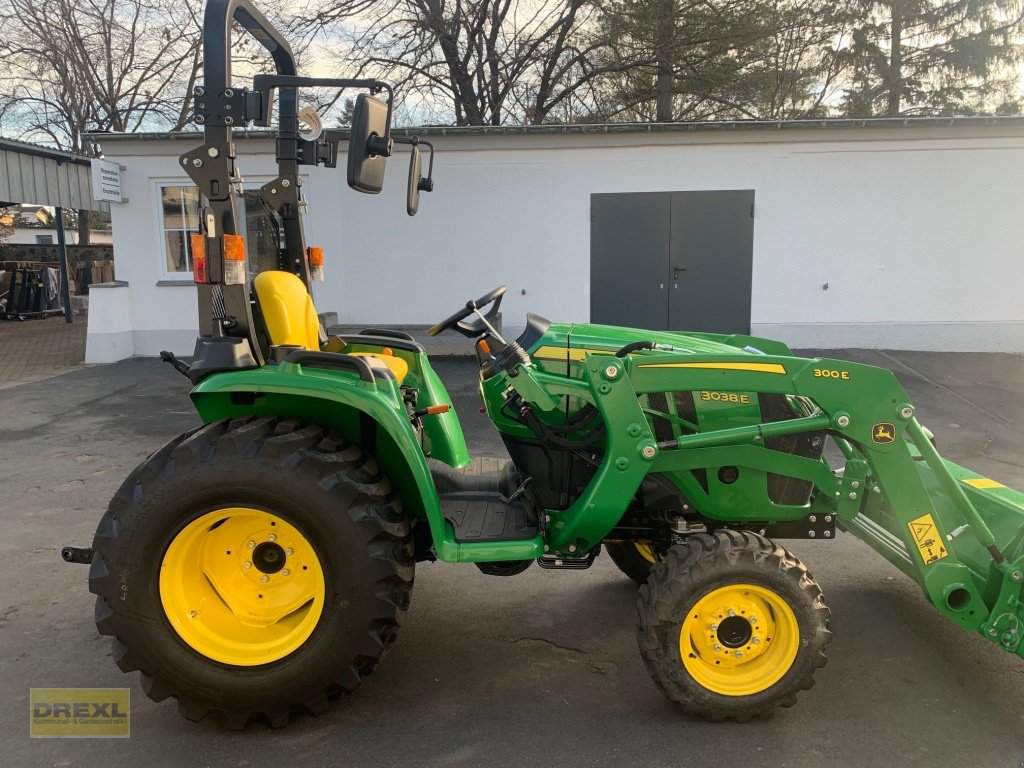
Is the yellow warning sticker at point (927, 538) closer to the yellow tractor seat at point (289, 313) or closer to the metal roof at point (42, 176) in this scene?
the yellow tractor seat at point (289, 313)

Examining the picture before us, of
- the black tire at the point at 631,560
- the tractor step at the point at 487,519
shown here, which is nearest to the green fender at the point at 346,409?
the tractor step at the point at 487,519

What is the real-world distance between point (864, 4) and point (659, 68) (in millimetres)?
4825

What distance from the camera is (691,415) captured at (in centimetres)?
294

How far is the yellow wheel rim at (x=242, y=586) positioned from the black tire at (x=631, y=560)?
1.64 m

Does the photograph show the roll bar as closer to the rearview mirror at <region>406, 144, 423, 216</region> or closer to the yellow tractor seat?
the yellow tractor seat

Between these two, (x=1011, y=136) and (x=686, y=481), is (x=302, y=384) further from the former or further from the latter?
(x=1011, y=136)

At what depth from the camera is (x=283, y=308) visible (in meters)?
3.32

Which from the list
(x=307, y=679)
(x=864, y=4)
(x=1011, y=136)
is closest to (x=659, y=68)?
(x=864, y=4)

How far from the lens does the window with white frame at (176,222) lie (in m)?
10.9

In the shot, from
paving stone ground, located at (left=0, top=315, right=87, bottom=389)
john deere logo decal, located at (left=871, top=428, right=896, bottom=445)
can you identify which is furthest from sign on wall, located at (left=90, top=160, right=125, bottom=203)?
john deere logo decal, located at (left=871, top=428, right=896, bottom=445)

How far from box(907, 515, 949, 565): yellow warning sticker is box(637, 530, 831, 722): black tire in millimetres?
441

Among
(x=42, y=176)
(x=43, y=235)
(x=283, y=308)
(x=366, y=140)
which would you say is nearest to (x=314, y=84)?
(x=366, y=140)

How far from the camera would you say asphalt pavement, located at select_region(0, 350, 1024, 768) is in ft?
8.41

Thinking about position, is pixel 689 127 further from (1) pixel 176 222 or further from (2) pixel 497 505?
(2) pixel 497 505
